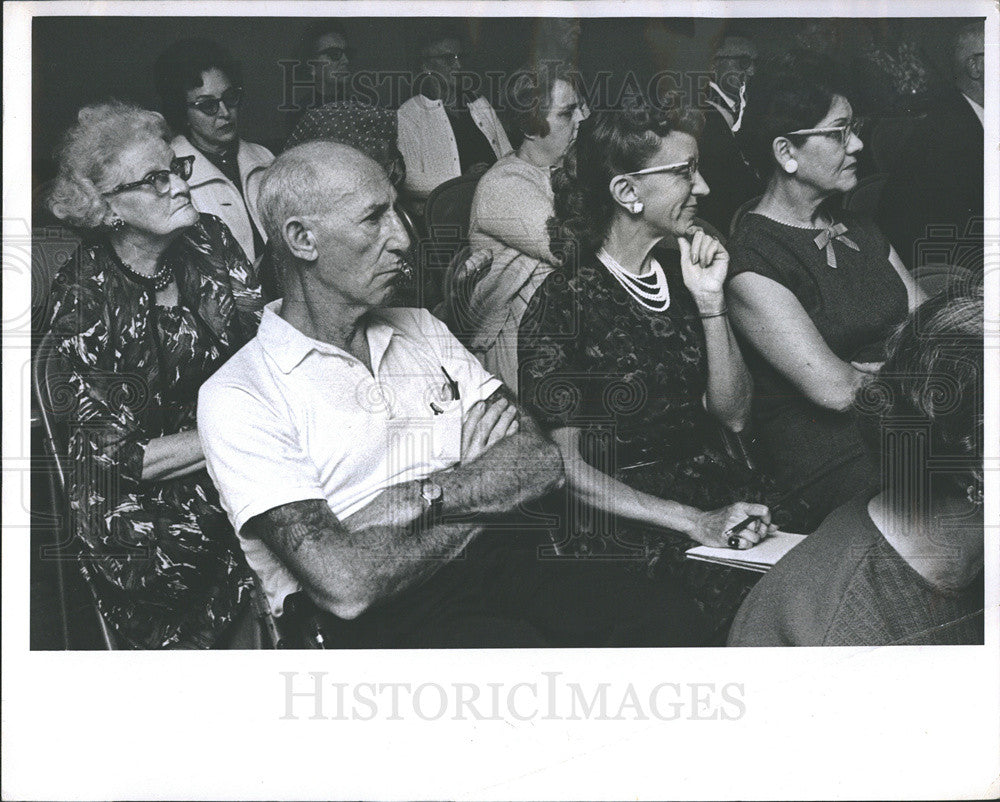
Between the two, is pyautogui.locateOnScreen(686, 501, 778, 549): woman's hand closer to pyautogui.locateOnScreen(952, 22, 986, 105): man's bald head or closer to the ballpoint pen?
the ballpoint pen

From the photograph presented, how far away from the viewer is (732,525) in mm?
4496

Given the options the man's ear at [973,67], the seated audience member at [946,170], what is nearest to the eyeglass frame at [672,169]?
the seated audience member at [946,170]

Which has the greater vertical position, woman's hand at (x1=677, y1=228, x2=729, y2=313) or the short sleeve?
woman's hand at (x1=677, y1=228, x2=729, y2=313)

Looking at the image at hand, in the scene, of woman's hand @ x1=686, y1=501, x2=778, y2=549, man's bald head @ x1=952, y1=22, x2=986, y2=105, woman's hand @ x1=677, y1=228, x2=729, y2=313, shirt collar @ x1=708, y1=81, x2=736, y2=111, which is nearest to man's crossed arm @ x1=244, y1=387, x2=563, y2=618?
woman's hand @ x1=686, y1=501, x2=778, y2=549

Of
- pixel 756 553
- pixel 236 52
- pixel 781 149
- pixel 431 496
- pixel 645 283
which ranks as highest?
pixel 236 52

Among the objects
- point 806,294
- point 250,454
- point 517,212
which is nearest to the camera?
point 250,454

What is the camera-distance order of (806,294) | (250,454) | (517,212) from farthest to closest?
(806,294) < (517,212) < (250,454)

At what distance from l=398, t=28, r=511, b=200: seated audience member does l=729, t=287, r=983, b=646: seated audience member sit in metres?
1.85

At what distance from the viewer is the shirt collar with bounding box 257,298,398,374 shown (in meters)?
4.39

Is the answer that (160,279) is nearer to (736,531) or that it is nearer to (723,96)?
(723,96)

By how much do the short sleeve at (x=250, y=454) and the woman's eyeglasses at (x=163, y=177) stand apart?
2.67 feet

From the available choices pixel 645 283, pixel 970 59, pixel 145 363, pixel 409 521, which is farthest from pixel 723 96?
pixel 145 363

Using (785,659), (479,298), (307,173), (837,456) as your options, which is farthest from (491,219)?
(785,659)

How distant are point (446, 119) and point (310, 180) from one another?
0.59 meters
